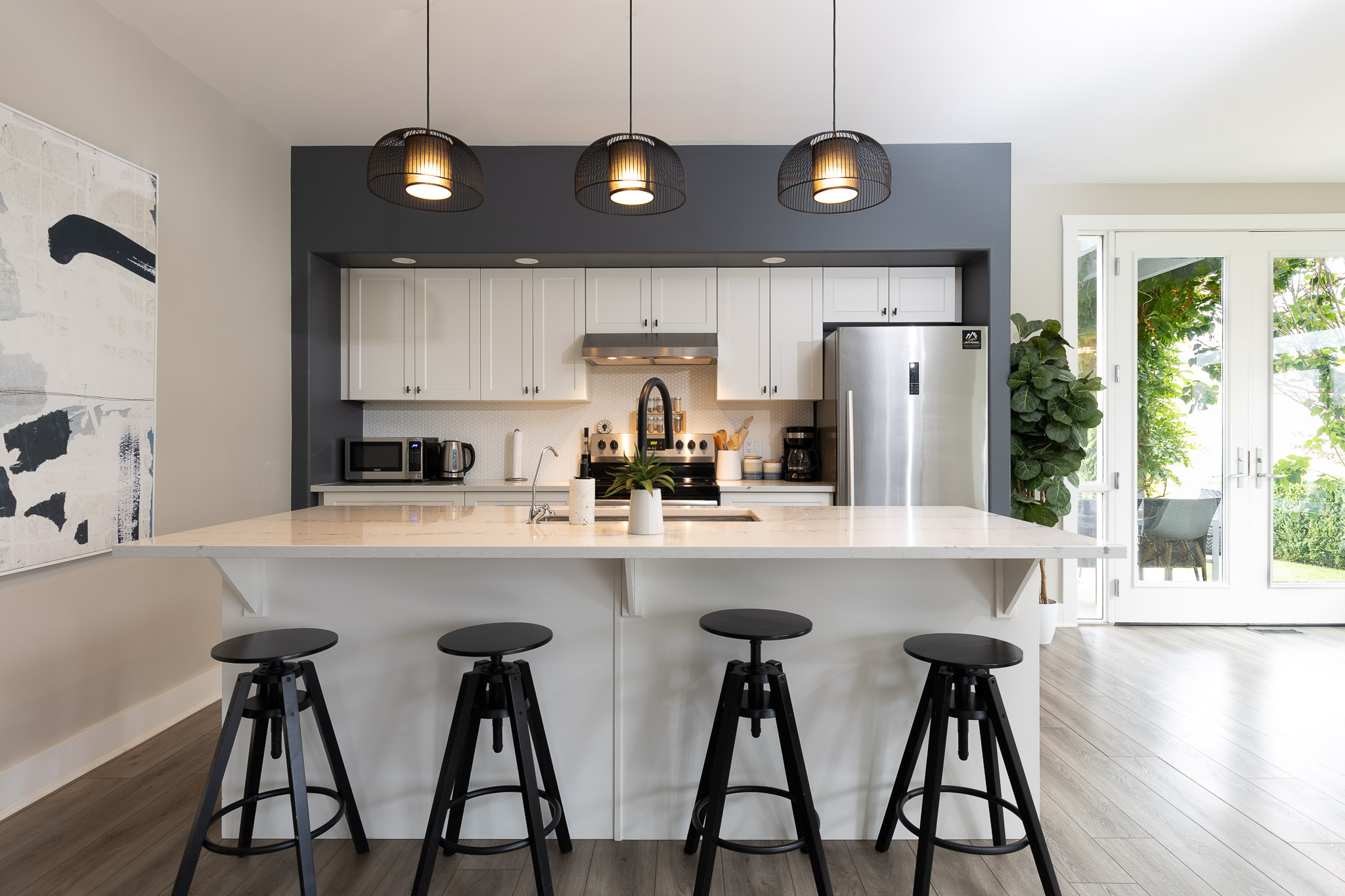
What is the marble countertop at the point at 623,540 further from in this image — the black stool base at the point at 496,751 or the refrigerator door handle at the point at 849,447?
the refrigerator door handle at the point at 849,447

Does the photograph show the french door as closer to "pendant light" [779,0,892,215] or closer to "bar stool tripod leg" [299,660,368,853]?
"pendant light" [779,0,892,215]

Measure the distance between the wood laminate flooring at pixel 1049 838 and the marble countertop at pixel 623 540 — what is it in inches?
35.1

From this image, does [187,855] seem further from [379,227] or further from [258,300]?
[379,227]

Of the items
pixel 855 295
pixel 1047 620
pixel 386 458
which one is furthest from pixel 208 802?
pixel 1047 620

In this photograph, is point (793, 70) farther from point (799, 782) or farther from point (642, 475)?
point (799, 782)

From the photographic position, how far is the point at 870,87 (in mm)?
3371

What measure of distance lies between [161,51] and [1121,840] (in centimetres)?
453

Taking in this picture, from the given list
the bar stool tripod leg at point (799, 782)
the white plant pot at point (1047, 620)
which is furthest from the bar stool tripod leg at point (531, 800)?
the white plant pot at point (1047, 620)

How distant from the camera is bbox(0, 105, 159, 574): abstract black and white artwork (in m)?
2.35

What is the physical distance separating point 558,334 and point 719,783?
316 cm

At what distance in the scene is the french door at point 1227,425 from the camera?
4695mm

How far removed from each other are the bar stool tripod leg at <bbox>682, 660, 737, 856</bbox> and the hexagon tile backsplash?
2848 mm

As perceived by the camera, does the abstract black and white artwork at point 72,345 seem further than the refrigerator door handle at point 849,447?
No

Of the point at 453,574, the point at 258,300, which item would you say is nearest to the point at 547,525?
the point at 453,574
